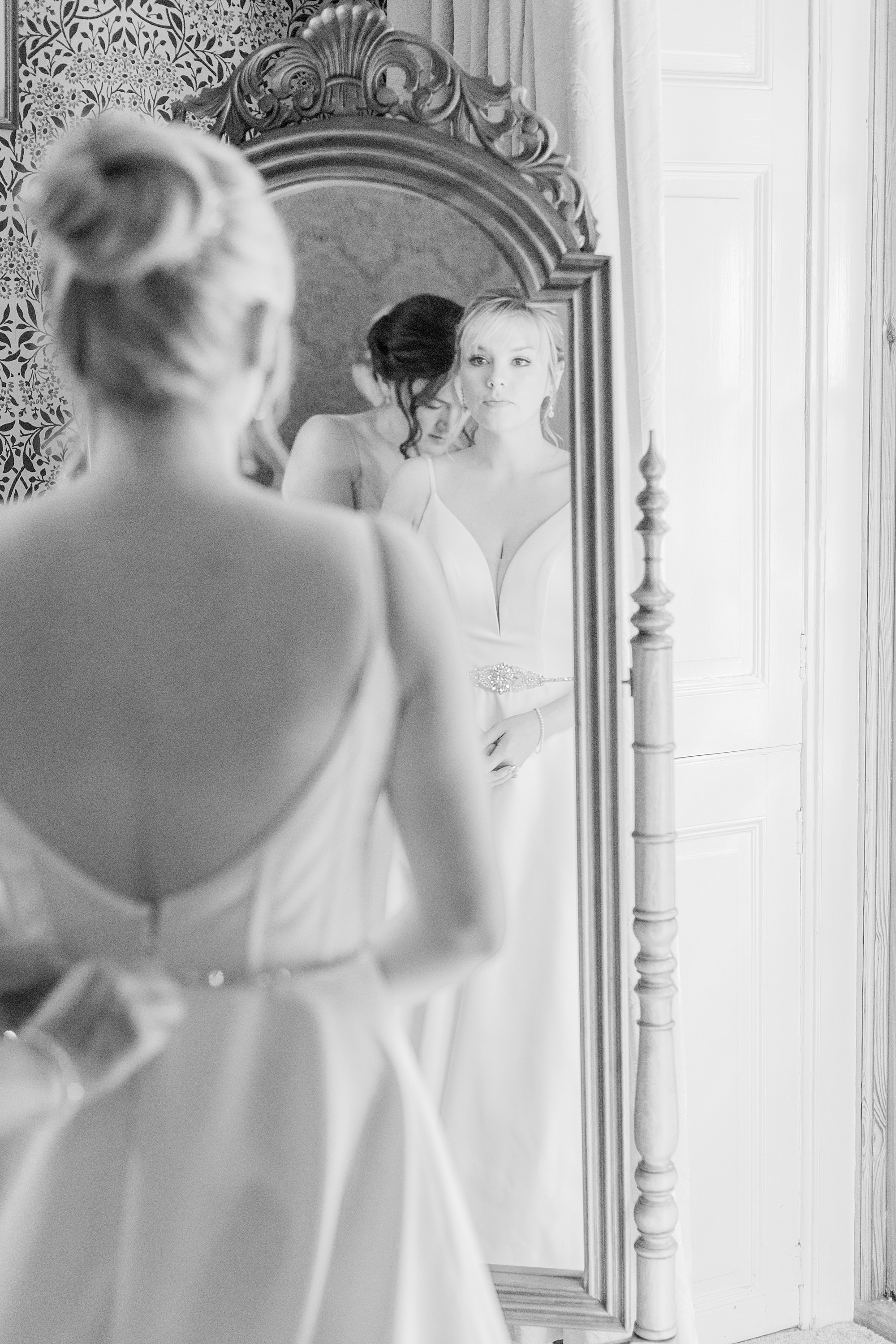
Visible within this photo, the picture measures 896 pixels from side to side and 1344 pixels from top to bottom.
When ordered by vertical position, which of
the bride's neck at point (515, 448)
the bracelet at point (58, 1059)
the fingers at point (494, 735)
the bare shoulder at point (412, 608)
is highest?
the bride's neck at point (515, 448)

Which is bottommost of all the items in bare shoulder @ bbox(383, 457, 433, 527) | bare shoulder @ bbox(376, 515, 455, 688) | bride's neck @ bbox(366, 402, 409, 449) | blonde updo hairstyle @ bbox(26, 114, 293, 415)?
bare shoulder @ bbox(376, 515, 455, 688)

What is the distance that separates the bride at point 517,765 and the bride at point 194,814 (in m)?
0.31

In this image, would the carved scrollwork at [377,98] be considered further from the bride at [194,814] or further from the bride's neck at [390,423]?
the bride at [194,814]

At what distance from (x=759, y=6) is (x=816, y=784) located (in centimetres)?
111

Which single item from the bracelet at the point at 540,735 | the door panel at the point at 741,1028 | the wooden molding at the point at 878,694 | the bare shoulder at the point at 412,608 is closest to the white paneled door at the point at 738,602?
the door panel at the point at 741,1028

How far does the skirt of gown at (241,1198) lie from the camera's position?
856 mm

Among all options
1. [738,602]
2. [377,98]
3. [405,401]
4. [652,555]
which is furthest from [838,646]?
[377,98]

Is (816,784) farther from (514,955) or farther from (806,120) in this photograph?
(806,120)

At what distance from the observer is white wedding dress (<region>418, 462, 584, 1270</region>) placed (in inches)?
47.2

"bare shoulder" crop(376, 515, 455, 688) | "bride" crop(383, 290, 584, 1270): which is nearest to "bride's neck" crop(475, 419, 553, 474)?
"bride" crop(383, 290, 584, 1270)

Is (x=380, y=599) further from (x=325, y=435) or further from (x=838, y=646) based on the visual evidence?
(x=838, y=646)

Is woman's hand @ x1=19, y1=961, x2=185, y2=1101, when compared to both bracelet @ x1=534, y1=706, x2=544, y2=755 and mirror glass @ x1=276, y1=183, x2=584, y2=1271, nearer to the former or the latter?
mirror glass @ x1=276, y1=183, x2=584, y2=1271

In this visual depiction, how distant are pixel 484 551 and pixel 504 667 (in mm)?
114

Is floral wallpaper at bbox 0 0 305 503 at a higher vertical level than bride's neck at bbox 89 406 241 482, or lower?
higher
